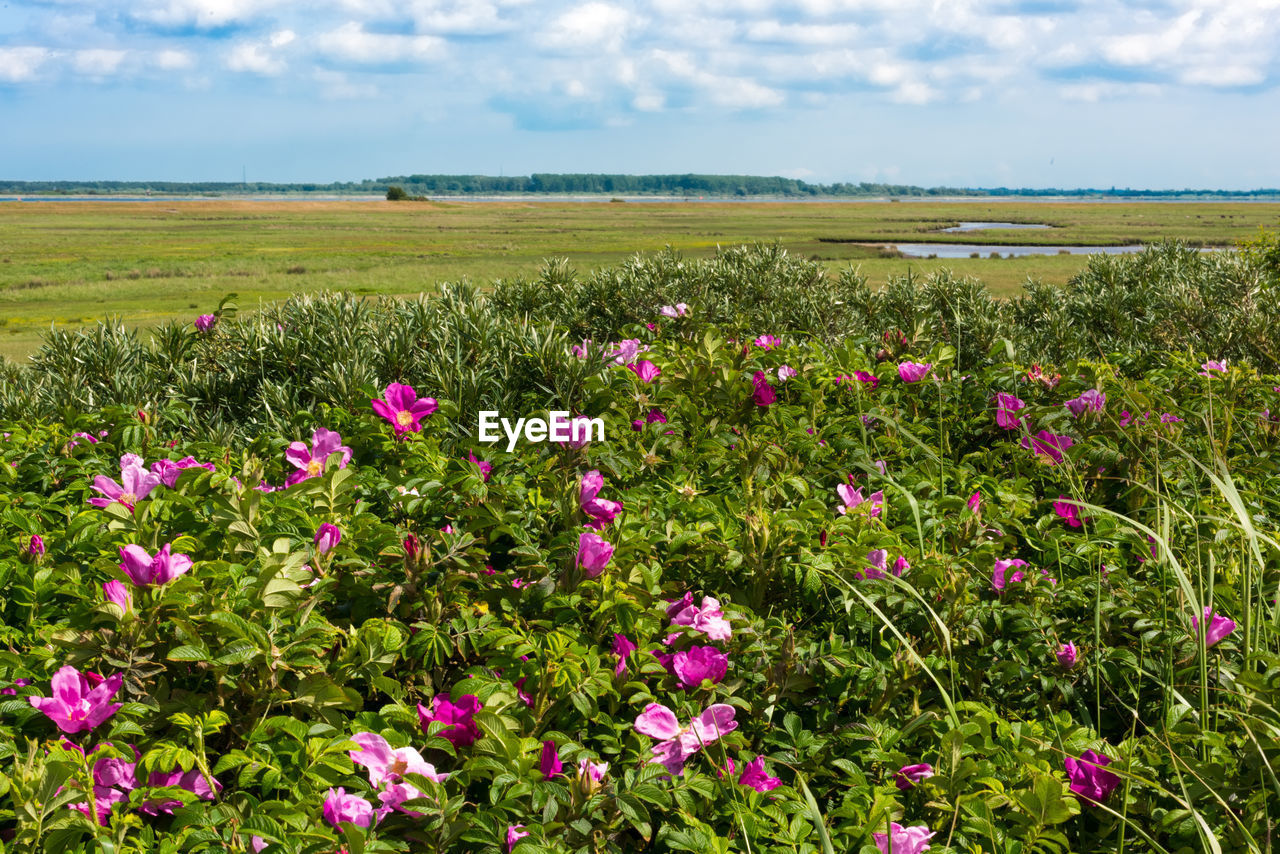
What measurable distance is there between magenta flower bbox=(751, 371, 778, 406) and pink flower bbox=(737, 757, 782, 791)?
212cm

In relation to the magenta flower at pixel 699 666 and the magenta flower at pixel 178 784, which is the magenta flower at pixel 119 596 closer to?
the magenta flower at pixel 178 784

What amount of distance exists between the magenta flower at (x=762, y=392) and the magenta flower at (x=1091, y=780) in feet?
7.13

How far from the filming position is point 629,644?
2188 millimetres

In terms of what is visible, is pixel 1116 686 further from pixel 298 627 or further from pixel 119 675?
pixel 119 675

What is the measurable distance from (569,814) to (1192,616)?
167 centimetres

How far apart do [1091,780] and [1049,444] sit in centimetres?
179

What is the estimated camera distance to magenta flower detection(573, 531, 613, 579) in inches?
89.3

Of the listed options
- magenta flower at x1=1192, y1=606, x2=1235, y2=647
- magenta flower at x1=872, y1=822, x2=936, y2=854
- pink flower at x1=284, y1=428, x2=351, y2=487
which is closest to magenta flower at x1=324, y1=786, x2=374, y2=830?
magenta flower at x1=872, y1=822, x2=936, y2=854

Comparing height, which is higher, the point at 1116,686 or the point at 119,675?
the point at 119,675

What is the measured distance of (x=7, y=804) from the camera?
183 cm

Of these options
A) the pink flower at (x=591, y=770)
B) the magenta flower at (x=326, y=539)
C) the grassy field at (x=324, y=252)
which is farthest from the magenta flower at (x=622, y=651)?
the grassy field at (x=324, y=252)

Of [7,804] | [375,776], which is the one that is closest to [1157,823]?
[375,776]

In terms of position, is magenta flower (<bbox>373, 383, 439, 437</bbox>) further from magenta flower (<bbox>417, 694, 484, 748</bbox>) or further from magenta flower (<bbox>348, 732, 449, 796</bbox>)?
magenta flower (<bbox>348, 732, 449, 796</bbox>)

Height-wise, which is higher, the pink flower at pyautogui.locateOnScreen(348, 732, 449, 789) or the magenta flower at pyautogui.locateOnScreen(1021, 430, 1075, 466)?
the magenta flower at pyautogui.locateOnScreen(1021, 430, 1075, 466)
